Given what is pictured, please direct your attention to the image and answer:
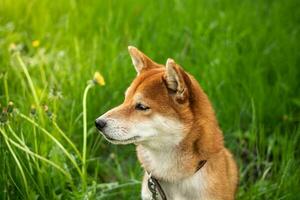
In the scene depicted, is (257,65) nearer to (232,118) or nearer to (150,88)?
(232,118)

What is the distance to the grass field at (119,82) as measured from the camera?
171 inches

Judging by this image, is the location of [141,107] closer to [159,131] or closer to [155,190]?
[159,131]

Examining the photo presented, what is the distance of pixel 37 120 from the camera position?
14.4 ft

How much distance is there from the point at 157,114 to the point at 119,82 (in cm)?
155

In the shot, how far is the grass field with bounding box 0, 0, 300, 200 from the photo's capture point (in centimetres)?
434

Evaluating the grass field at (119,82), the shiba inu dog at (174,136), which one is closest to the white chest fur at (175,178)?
the shiba inu dog at (174,136)

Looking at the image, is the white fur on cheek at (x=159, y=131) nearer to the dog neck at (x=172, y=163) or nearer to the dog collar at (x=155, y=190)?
the dog neck at (x=172, y=163)

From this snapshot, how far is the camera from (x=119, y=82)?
5.51 m

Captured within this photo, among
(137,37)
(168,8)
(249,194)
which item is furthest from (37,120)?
(168,8)

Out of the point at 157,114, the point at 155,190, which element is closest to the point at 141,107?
the point at 157,114

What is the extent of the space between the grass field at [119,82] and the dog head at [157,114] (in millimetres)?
411

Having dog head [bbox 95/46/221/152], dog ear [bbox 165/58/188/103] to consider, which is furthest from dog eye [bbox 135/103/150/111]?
dog ear [bbox 165/58/188/103]

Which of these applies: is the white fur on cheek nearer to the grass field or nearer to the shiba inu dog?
the shiba inu dog

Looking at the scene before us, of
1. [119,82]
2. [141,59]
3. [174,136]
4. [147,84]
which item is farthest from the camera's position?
[119,82]
